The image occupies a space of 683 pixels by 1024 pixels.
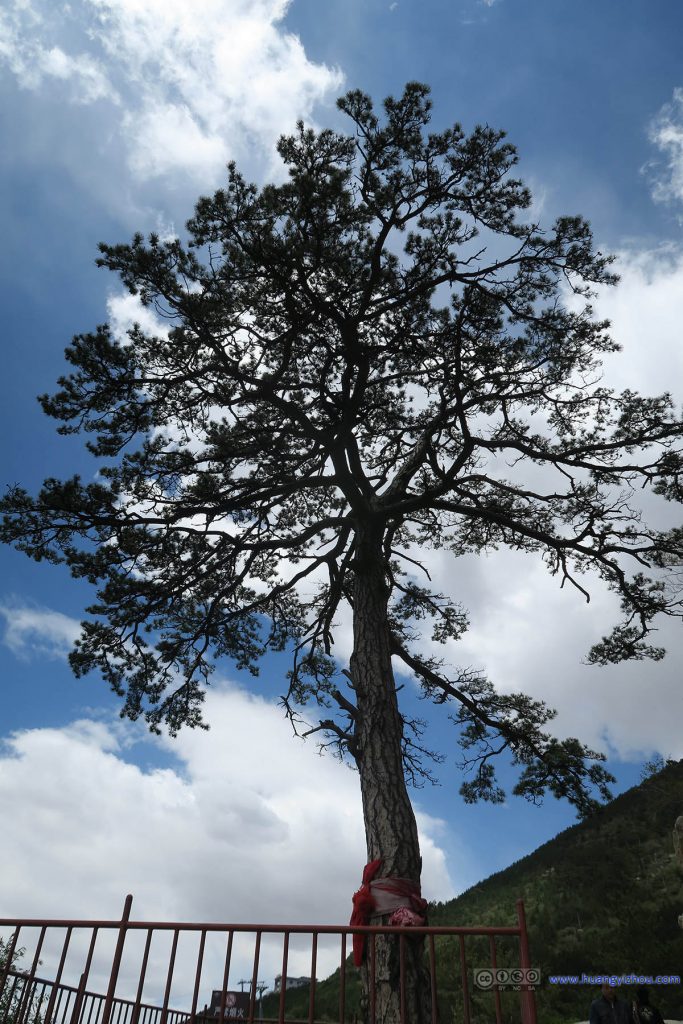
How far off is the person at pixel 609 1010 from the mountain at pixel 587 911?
6.40 metres

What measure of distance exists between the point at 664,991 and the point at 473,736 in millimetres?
10397

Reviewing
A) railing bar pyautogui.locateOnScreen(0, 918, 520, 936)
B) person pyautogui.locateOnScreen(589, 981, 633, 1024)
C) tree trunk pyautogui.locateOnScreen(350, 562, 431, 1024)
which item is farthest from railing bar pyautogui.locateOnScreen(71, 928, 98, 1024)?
person pyautogui.locateOnScreen(589, 981, 633, 1024)

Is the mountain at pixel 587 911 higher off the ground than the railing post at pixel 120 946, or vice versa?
the mountain at pixel 587 911

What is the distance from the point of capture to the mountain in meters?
16.2

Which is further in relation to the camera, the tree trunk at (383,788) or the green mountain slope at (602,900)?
the green mountain slope at (602,900)

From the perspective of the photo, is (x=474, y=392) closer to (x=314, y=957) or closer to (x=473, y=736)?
(x=473, y=736)

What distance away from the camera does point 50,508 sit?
7.28 metres

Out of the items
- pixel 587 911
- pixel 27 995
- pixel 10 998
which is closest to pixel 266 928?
pixel 27 995

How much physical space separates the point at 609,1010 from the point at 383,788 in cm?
416

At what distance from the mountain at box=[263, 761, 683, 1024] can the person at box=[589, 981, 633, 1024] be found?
6398mm

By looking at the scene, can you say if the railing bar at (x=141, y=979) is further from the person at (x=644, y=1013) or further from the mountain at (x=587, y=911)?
the mountain at (x=587, y=911)

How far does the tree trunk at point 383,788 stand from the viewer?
4.99 meters

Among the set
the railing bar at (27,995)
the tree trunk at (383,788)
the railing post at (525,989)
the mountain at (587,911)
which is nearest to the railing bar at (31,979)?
the railing bar at (27,995)

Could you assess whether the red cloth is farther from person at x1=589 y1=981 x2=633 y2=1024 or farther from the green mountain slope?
the green mountain slope
